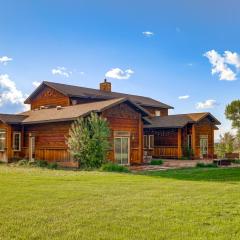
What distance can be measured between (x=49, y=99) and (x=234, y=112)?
74.2 feet

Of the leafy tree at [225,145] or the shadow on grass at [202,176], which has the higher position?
the leafy tree at [225,145]

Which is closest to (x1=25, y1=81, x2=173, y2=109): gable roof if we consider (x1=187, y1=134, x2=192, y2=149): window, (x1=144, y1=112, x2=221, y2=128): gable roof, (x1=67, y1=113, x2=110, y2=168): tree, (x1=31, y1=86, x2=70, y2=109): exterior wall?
(x1=31, y1=86, x2=70, y2=109): exterior wall

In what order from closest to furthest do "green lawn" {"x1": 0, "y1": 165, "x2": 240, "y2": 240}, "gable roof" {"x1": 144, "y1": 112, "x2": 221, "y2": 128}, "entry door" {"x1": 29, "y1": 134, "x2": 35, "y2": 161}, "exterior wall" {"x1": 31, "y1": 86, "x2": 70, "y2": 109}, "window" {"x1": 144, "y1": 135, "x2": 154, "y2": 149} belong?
"green lawn" {"x1": 0, "y1": 165, "x2": 240, "y2": 240} < "entry door" {"x1": 29, "y1": 134, "x2": 35, "y2": 161} < "gable roof" {"x1": 144, "y1": 112, "x2": 221, "y2": 128} < "exterior wall" {"x1": 31, "y1": 86, "x2": 70, "y2": 109} < "window" {"x1": 144, "y1": 135, "x2": 154, "y2": 149}

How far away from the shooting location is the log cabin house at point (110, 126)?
23922mm

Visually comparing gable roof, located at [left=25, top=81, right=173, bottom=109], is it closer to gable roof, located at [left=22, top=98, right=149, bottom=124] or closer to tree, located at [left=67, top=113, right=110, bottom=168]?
gable roof, located at [left=22, top=98, right=149, bottom=124]

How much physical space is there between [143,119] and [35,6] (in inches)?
418

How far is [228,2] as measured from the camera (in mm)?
19562

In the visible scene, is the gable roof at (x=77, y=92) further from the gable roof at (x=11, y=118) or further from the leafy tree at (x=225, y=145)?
the leafy tree at (x=225, y=145)

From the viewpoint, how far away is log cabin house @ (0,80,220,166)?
78.5 ft

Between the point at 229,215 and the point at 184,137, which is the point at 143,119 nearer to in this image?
the point at 184,137

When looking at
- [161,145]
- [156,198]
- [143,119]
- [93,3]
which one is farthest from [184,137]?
[156,198]

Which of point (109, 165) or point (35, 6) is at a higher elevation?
point (35, 6)

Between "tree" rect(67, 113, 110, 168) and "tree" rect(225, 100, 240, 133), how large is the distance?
27.5 m

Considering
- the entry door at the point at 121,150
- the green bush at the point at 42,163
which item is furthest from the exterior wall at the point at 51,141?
the entry door at the point at 121,150
